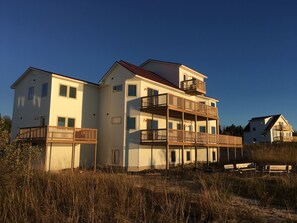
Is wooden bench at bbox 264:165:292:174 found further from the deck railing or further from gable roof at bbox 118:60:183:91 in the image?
gable roof at bbox 118:60:183:91

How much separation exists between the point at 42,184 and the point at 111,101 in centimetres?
1719

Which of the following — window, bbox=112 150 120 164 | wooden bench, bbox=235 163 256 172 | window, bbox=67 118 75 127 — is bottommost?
wooden bench, bbox=235 163 256 172

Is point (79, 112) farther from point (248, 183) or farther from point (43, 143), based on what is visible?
point (248, 183)

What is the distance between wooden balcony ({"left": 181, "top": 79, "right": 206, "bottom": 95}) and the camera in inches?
1166

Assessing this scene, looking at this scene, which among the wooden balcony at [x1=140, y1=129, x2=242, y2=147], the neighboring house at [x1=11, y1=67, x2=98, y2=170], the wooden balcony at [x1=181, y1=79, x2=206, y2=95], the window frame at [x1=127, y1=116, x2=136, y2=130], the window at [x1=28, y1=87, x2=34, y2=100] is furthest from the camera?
the wooden balcony at [x1=181, y1=79, x2=206, y2=95]

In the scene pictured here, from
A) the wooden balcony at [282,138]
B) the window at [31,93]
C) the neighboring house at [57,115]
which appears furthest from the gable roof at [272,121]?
the window at [31,93]

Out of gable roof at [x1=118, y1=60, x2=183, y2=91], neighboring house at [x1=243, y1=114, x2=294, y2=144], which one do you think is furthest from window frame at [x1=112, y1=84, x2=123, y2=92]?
neighboring house at [x1=243, y1=114, x2=294, y2=144]

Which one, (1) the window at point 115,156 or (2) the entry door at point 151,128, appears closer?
(2) the entry door at point 151,128

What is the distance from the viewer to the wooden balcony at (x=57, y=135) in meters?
19.5

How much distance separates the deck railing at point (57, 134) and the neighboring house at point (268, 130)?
50.4 meters

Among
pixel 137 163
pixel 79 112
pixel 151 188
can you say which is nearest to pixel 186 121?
pixel 137 163

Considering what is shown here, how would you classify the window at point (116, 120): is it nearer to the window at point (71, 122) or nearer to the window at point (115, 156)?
the window at point (115, 156)

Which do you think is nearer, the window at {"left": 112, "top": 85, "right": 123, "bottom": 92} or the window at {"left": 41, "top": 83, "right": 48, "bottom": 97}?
the window at {"left": 41, "top": 83, "right": 48, "bottom": 97}

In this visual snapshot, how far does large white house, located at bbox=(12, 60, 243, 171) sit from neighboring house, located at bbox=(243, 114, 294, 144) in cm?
3939
